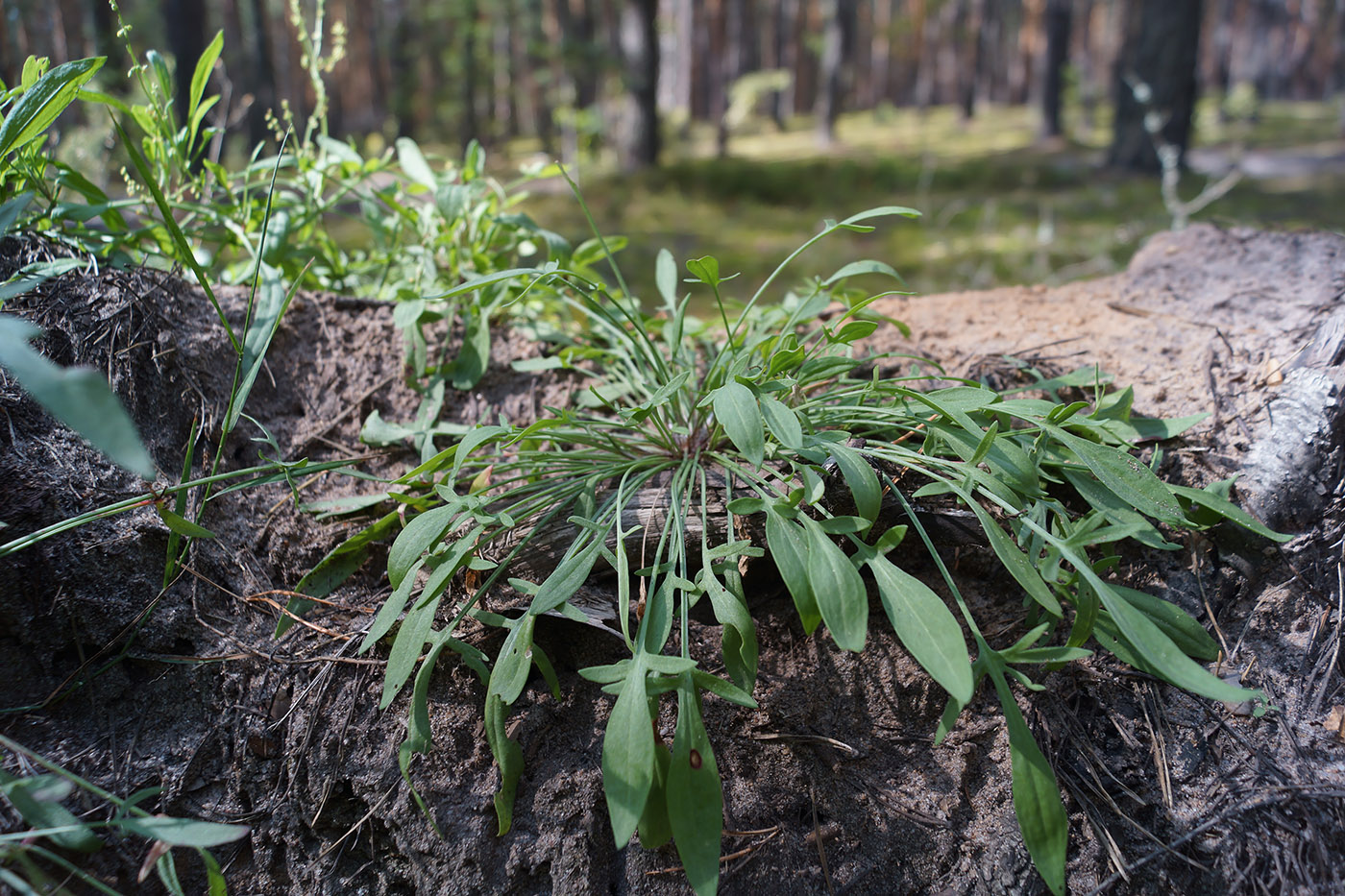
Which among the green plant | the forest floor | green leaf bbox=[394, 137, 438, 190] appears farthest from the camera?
the forest floor

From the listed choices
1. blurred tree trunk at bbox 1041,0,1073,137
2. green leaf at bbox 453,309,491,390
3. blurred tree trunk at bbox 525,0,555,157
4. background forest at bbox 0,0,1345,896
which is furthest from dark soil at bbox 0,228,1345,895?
blurred tree trunk at bbox 1041,0,1073,137

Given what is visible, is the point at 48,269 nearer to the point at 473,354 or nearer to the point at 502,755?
the point at 473,354

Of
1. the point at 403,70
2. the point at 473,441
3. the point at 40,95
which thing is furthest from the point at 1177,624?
the point at 403,70

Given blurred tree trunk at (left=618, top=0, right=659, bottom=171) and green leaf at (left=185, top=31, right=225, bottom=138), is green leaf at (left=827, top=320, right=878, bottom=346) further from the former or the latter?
blurred tree trunk at (left=618, top=0, right=659, bottom=171)

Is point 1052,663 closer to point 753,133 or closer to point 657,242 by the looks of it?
point 657,242

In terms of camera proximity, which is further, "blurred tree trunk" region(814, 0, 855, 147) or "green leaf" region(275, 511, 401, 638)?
"blurred tree trunk" region(814, 0, 855, 147)

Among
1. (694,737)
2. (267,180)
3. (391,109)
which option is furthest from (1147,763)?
(391,109)

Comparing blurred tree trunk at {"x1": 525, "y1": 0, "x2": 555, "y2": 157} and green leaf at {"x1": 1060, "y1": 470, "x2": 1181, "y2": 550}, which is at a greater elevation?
blurred tree trunk at {"x1": 525, "y1": 0, "x2": 555, "y2": 157}

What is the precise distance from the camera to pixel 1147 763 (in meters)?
1.24

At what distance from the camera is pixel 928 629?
39.8 inches

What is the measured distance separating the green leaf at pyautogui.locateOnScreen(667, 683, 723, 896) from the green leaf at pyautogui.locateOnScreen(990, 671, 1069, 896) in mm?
395

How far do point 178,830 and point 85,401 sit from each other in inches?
21.2

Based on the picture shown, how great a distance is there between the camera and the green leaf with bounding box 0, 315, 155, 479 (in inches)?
25.3

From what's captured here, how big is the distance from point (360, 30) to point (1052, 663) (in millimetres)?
28847
